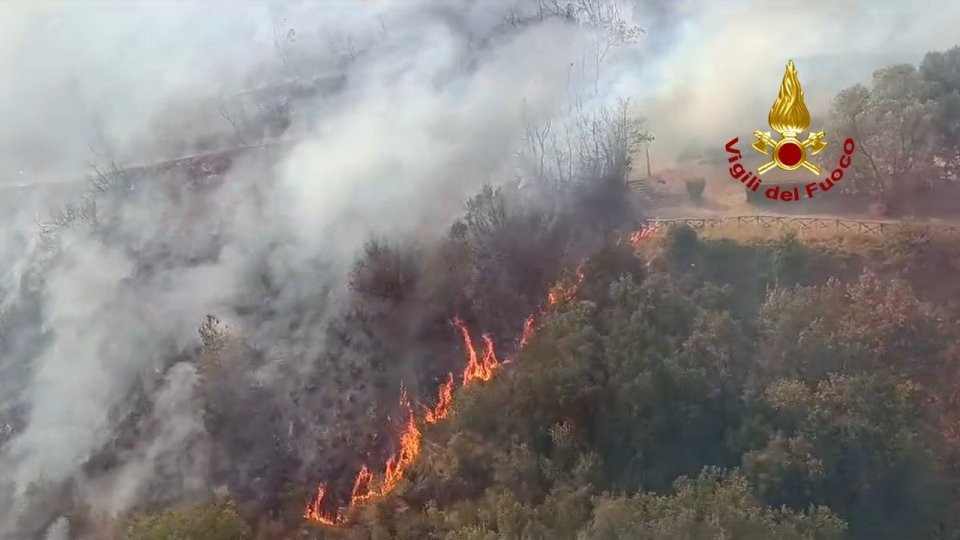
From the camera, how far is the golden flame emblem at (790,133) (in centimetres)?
2083

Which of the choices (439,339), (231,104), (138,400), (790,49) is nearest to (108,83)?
(231,104)

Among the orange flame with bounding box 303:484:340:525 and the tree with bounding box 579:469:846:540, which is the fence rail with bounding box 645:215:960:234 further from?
the orange flame with bounding box 303:484:340:525

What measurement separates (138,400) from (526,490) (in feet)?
45.4

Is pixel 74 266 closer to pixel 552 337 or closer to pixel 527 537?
pixel 552 337

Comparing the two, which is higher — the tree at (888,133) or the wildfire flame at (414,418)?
the tree at (888,133)

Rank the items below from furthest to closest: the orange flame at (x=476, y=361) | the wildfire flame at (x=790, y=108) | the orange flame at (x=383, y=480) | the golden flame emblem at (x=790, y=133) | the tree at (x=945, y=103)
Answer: the tree at (x=945, y=103) → the orange flame at (x=476, y=361) → the orange flame at (x=383, y=480) → the golden flame emblem at (x=790, y=133) → the wildfire flame at (x=790, y=108)

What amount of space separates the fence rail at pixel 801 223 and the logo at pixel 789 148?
1220 mm

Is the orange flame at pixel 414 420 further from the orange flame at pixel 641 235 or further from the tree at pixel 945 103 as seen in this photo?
the tree at pixel 945 103

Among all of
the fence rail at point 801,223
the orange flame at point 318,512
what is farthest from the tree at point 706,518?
the fence rail at point 801,223

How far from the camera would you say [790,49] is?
32.4 meters

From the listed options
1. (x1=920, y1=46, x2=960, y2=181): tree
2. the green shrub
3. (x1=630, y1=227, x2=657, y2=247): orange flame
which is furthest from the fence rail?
the green shrub

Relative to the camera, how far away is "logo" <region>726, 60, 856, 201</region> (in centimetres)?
2125

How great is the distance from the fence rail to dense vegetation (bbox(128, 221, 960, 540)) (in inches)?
80.3

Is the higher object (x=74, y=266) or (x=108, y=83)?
(x=108, y=83)
